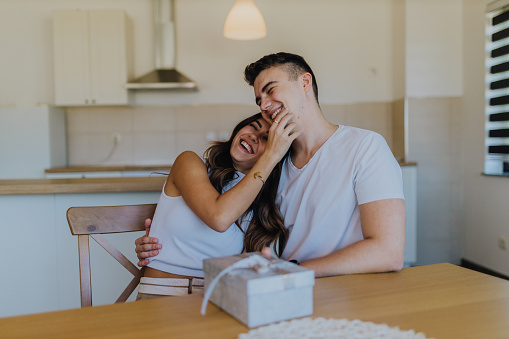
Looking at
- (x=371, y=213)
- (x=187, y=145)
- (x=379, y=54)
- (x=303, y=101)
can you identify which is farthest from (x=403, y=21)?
(x=371, y=213)

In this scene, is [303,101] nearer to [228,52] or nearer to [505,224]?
[505,224]

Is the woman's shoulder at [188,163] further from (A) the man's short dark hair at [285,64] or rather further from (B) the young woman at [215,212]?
(A) the man's short dark hair at [285,64]

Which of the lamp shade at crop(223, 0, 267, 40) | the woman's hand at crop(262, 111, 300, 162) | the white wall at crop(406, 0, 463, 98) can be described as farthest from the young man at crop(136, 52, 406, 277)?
the white wall at crop(406, 0, 463, 98)

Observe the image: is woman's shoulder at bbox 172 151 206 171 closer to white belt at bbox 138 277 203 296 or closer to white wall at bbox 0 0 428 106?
white belt at bbox 138 277 203 296

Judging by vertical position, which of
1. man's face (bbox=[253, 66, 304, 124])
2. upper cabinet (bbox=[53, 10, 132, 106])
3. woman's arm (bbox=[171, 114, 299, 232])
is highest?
upper cabinet (bbox=[53, 10, 132, 106])

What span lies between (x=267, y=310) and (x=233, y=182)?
872mm

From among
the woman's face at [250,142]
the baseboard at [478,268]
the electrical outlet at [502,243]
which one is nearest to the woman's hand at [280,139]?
the woman's face at [250,142]

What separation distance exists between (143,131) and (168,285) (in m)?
3.42

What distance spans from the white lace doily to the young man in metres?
0.37

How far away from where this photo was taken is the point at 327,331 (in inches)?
30.2

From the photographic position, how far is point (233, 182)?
1635 millimetres

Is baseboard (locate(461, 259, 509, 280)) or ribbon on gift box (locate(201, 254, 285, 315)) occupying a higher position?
ribbon on gift box (locate(201, 254, 285, 315))

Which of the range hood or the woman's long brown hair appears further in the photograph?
the range hood

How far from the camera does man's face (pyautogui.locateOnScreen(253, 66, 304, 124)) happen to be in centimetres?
150
